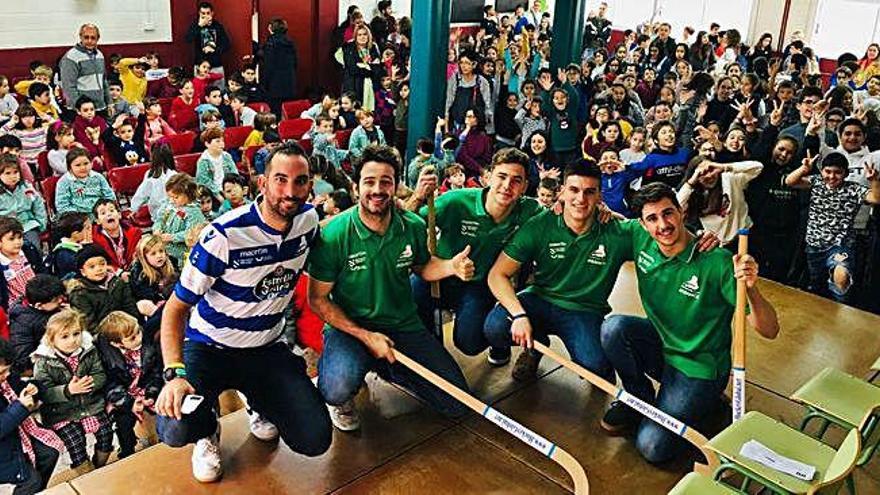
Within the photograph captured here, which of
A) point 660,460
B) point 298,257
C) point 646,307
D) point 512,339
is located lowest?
point 660,460

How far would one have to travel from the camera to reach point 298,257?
155 inches

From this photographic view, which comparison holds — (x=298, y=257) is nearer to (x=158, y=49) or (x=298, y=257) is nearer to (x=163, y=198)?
(x=163, y=198)

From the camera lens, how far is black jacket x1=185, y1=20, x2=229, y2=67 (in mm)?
12102

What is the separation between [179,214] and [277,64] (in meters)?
5.95

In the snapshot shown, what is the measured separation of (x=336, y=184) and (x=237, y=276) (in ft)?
12.5

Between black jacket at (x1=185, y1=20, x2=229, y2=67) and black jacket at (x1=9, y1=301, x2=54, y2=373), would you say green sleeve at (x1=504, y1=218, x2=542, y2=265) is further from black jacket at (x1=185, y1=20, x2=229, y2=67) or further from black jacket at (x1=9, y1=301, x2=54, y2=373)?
black jacket at (x1=185, y1=20, x2=229, y2=67)

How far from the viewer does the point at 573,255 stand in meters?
4.59

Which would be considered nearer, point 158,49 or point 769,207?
point 769,207

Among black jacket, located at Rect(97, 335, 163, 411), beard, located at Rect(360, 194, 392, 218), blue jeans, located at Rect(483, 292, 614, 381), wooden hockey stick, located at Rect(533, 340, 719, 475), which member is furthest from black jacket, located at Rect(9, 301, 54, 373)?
wooden hockey stick, located at Rect(533, 340, 719, 475)

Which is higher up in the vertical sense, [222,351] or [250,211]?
[250,211]

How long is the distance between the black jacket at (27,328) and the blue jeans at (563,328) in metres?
2.46

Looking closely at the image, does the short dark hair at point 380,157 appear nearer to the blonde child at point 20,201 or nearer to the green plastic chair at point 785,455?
the green plastic chair at point 785,455

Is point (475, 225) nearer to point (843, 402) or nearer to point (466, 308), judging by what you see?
point (466, 308)

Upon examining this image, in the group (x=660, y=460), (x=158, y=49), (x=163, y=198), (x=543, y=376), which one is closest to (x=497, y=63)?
(x=158, y=49)
